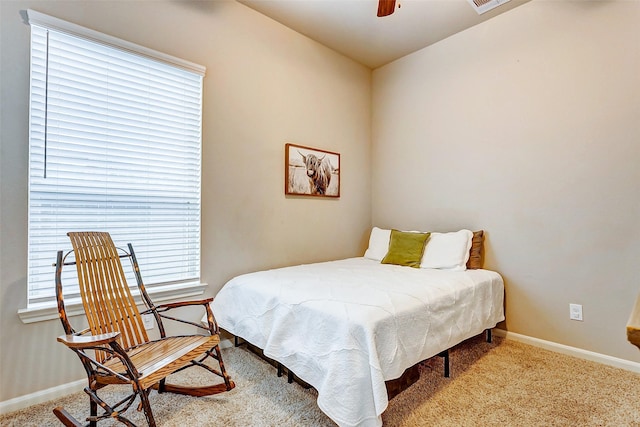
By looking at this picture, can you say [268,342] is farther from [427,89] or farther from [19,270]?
[427,89]

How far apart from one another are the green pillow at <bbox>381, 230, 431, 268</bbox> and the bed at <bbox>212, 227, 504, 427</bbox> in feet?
0.22

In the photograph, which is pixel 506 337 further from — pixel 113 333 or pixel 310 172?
pixel 113 333

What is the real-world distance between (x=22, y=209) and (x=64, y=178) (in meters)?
0.27

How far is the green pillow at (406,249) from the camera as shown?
2.97 metres

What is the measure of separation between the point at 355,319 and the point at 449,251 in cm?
161

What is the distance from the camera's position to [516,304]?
9.21 feet

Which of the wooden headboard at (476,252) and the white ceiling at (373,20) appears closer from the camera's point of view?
the white ceiling at (373,20)

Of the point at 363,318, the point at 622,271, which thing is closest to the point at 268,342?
the point at 363,318

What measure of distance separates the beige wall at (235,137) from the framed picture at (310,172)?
0.08m

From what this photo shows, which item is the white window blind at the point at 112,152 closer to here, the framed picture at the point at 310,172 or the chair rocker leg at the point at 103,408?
the chair rocker leg at the point at 103,408

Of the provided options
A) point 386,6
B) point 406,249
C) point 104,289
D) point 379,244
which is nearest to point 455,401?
point 406,249

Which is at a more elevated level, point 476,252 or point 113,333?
point 476,252

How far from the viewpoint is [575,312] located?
2.49m

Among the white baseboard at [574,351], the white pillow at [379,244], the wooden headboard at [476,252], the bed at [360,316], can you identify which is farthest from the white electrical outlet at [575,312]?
the white pillow at [379,244]
